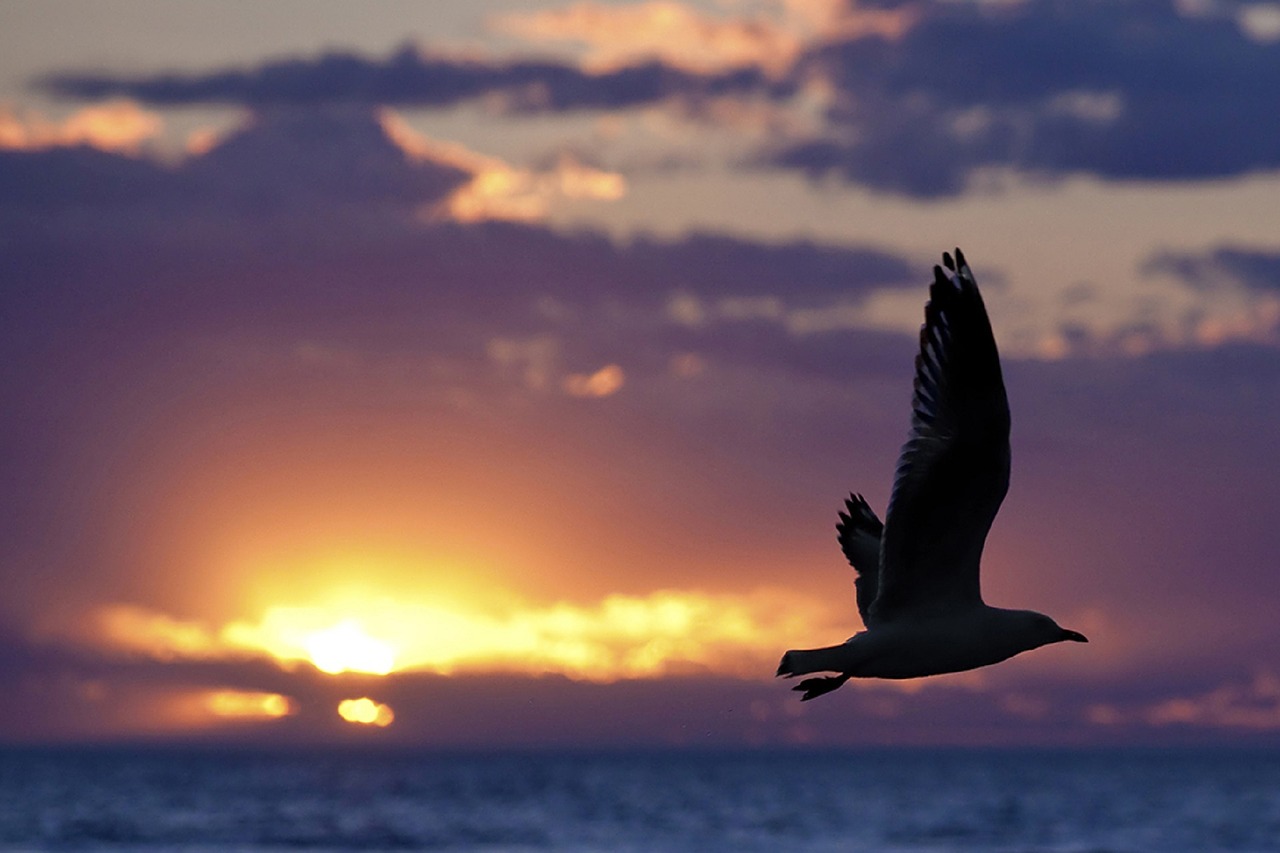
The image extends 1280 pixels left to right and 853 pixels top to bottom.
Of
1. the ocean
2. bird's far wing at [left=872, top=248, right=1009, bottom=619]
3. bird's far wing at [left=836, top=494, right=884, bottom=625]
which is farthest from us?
the ocean

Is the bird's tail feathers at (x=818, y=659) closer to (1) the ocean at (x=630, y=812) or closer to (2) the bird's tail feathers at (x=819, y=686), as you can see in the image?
(2) the bird's tail feathers at (x=819, y=686)

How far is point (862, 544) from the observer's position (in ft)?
48.3

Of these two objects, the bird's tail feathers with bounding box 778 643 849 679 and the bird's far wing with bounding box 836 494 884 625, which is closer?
the bird's tail feathers with bounding box 778 643 849 679

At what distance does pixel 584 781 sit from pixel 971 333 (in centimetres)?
10360

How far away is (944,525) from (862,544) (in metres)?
3.40

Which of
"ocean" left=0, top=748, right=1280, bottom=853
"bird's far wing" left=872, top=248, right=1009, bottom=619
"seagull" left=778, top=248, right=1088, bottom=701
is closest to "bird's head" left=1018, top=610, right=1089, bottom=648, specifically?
"seagull" left=778, top=248, right=1088, bottom=701

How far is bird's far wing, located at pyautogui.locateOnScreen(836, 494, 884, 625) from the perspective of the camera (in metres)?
14.2

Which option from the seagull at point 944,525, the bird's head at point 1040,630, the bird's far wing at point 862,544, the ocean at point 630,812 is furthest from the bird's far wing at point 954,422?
the ocean at point 630,812

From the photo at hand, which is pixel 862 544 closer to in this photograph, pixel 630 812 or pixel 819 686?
pixel 819 686

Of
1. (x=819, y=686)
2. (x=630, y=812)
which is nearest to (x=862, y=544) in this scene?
(x=819, y=686)

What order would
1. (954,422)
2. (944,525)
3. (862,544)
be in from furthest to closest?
(862,544) → (944,525) → (954,422)

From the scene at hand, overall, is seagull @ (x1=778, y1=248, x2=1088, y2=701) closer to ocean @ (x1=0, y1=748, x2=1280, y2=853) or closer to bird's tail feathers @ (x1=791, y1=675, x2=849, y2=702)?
bird's tail feathers @ (x1=791, y1=675, x2=849, y2=702)

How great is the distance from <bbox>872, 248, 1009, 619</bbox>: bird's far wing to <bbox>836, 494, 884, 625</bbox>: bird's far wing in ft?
8.70

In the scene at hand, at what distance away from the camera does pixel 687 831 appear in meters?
63.7
